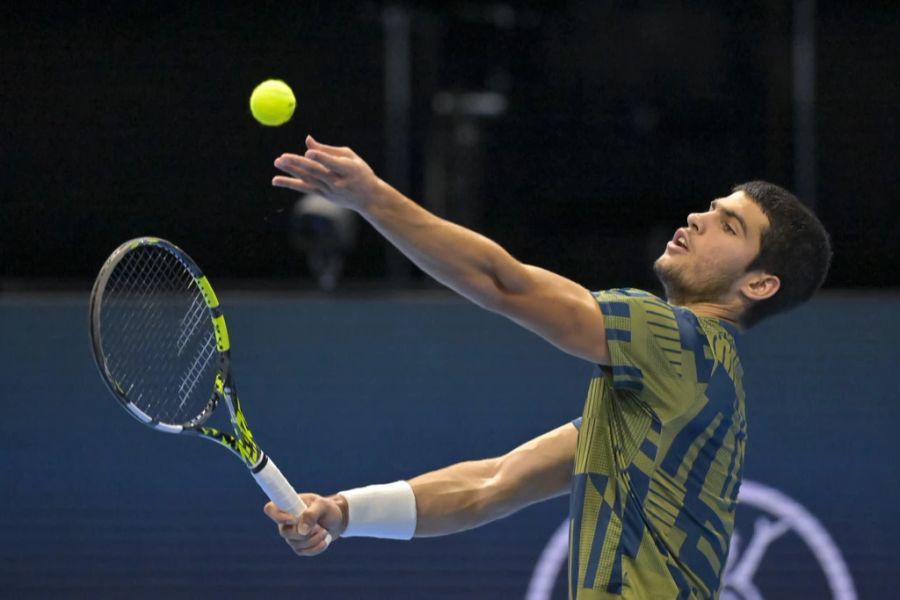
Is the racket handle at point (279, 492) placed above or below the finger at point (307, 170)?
below

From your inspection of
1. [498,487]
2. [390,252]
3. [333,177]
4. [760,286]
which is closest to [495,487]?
[498,487]

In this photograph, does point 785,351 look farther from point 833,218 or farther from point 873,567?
point 833,218

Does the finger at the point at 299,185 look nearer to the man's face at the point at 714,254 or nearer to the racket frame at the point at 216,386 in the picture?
the racket frame at the point at 216,386

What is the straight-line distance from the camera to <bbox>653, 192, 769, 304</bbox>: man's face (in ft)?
9.71

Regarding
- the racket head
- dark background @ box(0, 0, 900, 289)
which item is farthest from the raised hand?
dark background @ box(0, 0, 900, 289)

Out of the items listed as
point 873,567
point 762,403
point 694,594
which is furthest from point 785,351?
point 694,594

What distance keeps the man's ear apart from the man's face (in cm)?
2

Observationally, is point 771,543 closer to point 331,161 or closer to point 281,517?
point 281,517

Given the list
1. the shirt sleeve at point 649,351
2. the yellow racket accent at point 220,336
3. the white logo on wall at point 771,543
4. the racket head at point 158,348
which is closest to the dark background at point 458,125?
the racket head at point 158,348

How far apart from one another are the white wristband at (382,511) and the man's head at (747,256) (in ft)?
2.34

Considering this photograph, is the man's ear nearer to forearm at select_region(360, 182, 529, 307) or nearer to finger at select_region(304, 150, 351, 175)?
forearm at select_region(360, 182, 529, 307)

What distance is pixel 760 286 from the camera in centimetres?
297

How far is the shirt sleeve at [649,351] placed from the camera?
274 cm

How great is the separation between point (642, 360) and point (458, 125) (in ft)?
11.7
